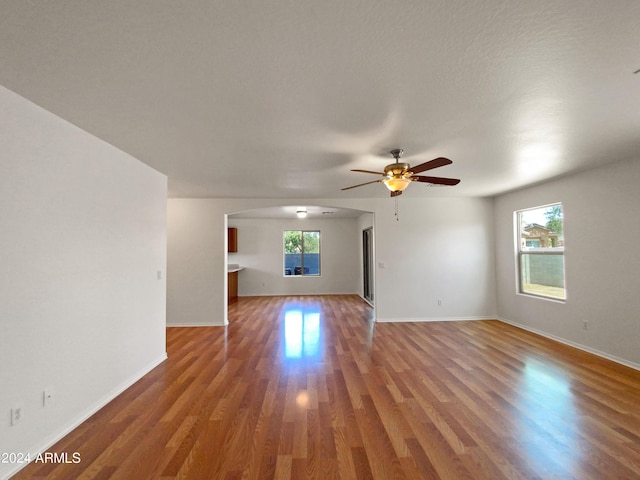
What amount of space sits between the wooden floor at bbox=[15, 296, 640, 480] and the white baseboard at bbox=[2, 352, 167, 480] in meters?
0.06

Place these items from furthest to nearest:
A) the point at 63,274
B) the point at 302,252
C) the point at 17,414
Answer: the point at 302,252 < the point at 63,274 < the point at 17,414

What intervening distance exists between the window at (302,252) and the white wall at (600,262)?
19.6 feet

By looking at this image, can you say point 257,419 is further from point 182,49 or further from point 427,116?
point 427,116

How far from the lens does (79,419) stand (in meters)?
2.35

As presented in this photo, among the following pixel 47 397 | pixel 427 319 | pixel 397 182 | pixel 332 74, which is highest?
pixel 332 74

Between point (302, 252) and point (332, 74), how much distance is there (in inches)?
312

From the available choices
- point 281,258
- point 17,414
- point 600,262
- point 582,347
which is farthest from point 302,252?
point 17,414

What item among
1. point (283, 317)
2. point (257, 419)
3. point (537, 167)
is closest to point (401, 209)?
point (537, 167)

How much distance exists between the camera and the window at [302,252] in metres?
9.44

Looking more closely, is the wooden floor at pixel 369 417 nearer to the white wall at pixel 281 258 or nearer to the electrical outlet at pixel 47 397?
the electrical outlet at pixel 47 397

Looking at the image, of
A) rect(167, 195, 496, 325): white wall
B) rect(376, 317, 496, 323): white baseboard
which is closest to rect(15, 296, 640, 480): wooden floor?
rect(376, 317, 496, 323): white baseboard

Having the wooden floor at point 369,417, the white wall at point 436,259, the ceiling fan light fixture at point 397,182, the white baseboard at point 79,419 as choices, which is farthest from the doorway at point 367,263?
the white baseboard at point 79,419

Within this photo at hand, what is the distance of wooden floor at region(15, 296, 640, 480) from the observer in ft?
6.09

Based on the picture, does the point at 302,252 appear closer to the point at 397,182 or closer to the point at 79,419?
the point at 397,182
